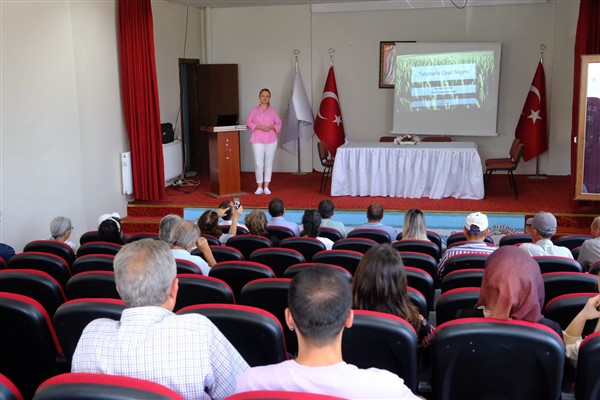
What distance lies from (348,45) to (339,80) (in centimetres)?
56

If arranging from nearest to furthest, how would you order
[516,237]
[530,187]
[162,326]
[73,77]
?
[162,326], [516,237], [73,77], [530,187]

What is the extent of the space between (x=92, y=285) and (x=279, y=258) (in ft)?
3.66

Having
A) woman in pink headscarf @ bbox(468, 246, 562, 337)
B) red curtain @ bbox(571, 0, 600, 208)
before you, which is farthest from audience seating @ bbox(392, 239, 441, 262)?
red curtain @ bbox(571, 0, 600, 208)

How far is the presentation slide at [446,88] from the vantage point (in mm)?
9422

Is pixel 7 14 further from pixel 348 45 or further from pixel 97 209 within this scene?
pixel 348 45

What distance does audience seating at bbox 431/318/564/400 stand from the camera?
2.01 m

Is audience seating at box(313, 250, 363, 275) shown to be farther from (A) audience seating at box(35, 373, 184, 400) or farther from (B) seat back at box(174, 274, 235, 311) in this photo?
(A) audience seating at box(35, 373, 184, 400)

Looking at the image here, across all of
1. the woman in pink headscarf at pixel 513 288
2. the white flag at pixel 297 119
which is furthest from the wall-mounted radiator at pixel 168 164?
the woman in pink headscarf at pixel 513 288

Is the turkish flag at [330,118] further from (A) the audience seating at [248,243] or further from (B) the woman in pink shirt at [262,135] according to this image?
(A) the audience seating at [248,243]

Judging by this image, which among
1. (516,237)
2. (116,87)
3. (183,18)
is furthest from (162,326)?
(183,18)

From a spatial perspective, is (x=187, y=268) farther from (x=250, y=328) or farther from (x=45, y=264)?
(x=250, y=328)

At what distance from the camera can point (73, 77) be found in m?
6.84

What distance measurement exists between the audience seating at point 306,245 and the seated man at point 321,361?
8.34ft

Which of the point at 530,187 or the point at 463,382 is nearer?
the point at 463,382
